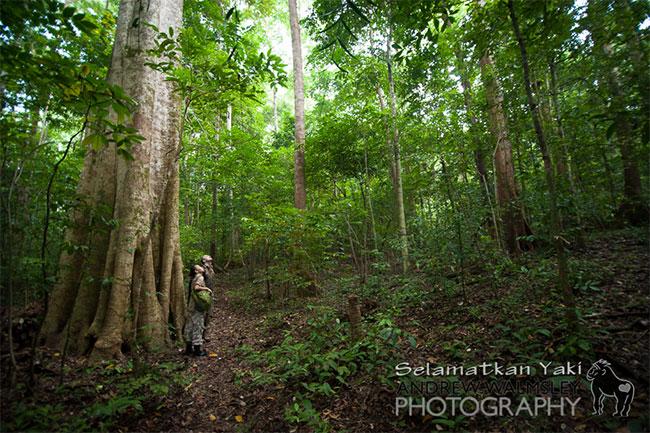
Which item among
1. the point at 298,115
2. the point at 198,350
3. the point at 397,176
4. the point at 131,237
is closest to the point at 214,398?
the point at 198,350

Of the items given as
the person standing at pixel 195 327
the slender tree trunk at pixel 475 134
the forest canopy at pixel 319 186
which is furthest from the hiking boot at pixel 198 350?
the slender tree trunk at pixel 475 134

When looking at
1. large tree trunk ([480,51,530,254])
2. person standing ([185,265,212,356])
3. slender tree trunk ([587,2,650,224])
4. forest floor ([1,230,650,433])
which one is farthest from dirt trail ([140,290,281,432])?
large tree trunk ([480,51,530,254])

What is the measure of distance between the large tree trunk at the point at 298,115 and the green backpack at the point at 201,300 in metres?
4.29

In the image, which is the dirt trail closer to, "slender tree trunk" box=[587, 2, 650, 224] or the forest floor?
the forest floor

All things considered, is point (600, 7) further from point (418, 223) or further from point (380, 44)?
point (380, 44)

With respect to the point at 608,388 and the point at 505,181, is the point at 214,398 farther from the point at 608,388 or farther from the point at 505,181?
the point at 505,181

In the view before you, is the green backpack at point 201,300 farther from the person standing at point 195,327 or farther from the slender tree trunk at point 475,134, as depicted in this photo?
the slender tree trunk at point 475,134

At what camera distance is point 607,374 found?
2.56m

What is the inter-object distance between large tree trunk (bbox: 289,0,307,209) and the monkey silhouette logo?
23.4 ft

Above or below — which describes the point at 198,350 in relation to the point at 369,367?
below

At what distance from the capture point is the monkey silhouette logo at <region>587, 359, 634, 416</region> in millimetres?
2350

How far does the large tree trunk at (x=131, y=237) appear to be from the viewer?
13.8ft

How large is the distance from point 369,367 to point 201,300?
10.0 ft

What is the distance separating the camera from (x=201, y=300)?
5.05m
